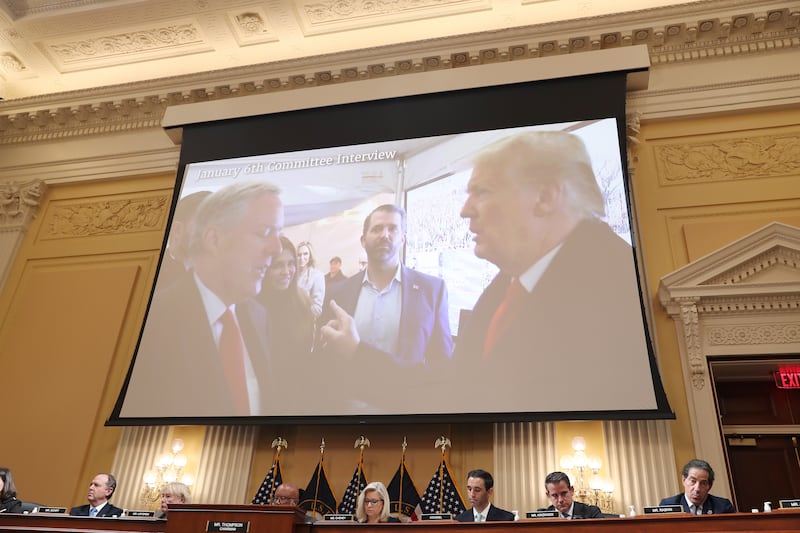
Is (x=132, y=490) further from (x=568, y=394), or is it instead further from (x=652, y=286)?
(x=652, y=286)

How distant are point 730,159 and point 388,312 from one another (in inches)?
138

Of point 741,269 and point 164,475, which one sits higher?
point 741,269

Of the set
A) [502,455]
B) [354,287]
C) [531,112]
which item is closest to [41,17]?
[354,287]

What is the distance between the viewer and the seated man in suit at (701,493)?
380 centimetres

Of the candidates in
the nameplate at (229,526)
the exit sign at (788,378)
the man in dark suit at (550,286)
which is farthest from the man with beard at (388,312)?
the exit sign at (788,378)

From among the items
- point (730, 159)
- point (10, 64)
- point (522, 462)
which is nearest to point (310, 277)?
point (522, 462)

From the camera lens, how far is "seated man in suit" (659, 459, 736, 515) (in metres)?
3.80

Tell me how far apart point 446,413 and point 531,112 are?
3.06 metres

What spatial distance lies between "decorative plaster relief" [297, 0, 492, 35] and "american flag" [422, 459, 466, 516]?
200 inches

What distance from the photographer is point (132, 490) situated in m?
6.03

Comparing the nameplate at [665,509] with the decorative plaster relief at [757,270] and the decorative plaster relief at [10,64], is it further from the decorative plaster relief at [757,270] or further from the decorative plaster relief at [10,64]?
the decorative plaster relief at [10,64]

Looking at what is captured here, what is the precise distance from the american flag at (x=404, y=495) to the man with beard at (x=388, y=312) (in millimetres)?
889

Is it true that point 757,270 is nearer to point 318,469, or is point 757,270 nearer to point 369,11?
point 318,469

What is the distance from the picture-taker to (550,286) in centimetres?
561
